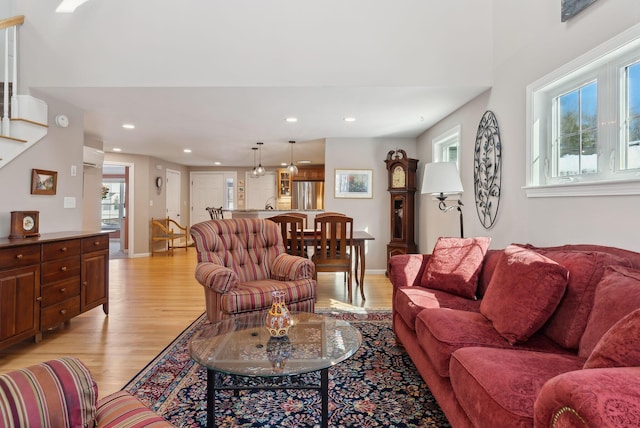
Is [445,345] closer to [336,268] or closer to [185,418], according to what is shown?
[185,418]

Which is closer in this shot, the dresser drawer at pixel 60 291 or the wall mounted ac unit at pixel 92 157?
the dresser drawer at pixel 60 291

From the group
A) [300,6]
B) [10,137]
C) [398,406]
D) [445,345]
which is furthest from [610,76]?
[10,137]

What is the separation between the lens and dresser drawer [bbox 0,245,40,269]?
227 cm

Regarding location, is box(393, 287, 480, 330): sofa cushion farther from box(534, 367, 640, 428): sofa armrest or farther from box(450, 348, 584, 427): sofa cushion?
box(534, 367, 640, 428): sofa armrest

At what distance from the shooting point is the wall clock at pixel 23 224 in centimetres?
273

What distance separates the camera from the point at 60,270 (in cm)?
274

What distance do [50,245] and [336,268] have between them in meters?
2.72

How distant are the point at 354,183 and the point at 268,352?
4.07 meters

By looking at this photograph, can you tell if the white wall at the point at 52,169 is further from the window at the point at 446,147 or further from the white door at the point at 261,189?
the white door at the point at 261,189

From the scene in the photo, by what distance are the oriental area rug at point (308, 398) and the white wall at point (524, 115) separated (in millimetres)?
1368

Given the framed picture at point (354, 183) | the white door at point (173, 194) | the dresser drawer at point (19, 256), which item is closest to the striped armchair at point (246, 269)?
the dresser drawer at point (19, 256)

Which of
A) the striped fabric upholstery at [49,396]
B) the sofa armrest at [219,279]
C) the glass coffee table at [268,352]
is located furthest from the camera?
the sofa armrest at [219,279]

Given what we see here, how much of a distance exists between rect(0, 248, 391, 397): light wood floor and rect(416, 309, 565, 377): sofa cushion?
1.81 meters

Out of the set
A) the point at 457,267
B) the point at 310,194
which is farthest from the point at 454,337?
the point at 310,194
